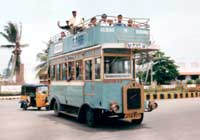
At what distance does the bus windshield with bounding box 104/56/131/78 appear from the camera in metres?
11.6

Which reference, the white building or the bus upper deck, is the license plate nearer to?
the bus upper deck

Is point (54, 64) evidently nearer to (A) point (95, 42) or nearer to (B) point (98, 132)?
(A) point (95, 42)

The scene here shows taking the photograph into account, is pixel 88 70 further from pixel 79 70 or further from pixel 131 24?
pixel 131 24

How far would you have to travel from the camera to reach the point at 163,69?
2053 inches

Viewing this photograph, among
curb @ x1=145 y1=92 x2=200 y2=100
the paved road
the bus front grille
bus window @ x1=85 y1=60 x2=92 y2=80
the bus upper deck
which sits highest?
the bus upper deck

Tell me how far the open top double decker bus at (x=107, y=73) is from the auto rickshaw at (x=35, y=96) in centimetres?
610

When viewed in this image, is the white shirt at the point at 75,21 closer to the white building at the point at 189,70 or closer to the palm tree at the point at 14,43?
the palm tree at the point at 14,43

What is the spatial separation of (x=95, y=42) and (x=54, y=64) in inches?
187

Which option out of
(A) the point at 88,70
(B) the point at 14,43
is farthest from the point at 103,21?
(B) the point at 14,43

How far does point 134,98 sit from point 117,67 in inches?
47.1

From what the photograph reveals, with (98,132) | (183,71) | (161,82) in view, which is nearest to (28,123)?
(98,132)

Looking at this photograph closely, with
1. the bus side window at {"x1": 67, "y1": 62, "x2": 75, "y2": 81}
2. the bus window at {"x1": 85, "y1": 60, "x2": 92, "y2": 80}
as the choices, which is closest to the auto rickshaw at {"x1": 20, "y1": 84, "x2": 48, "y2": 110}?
the bus side window at {"x1": 67, "y1": 62, "x2": 75, "y2": 81}

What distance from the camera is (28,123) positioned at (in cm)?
1370

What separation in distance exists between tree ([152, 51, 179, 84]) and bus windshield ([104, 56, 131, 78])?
1584 inches
